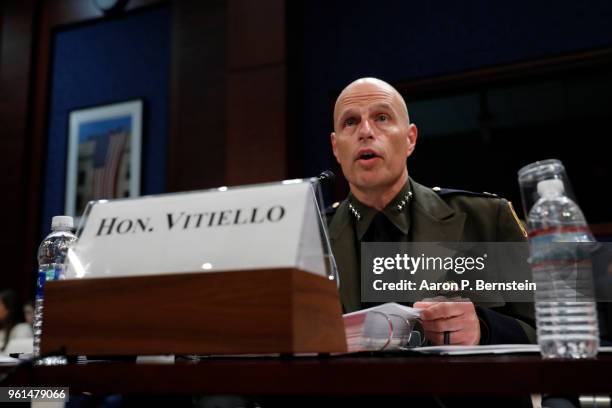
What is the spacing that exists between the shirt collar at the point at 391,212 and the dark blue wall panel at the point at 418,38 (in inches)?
70.9

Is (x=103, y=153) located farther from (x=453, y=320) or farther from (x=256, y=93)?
(x=453, y=320)

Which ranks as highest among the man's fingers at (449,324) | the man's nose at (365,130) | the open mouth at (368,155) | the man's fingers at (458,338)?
the man's nose at (365,130)

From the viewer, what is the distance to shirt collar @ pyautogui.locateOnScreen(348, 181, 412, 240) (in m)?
1.67

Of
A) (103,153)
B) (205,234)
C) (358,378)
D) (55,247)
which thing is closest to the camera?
(358,378)

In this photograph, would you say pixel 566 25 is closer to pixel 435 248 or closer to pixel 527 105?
pixel 527 105

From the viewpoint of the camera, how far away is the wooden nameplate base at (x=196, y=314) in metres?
0.65

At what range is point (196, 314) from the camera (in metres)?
0.68

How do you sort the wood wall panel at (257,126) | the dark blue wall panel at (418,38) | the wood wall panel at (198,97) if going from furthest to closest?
the wood wall panel at (198,97) → the wood wall panel at (257,126) → the dark blue wall panel at (418,38)

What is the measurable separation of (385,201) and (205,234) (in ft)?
3.35

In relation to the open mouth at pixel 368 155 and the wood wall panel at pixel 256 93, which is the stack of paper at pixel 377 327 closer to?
the open mouth at pixel 368 155

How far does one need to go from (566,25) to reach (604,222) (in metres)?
1.01

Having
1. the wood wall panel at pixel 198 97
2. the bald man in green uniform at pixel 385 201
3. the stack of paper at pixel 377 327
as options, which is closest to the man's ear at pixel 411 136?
the bald man in green uniform at pixel 385 201

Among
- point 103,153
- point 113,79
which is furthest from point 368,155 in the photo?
point 113,79

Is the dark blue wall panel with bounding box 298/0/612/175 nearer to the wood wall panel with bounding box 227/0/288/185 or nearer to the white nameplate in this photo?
the wood wall panel with bounding box 227/0/288/185
